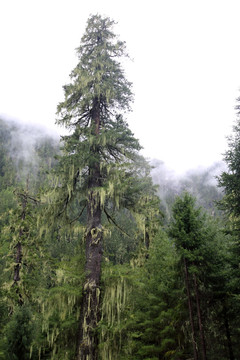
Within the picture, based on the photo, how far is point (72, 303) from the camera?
712cm

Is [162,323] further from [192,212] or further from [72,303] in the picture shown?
[72,303]

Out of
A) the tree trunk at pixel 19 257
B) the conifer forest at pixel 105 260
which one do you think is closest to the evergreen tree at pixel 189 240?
the conifer forest at pixel 105 260

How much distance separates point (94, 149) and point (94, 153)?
175 mm

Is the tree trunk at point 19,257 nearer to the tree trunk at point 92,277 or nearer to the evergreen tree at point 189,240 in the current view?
the tree trunk at point 92,277

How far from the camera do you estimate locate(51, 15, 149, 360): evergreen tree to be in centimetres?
762

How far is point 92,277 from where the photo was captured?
754 centimetres

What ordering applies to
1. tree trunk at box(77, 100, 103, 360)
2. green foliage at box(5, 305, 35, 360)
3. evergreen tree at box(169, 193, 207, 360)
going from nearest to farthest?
tree trunk at box(77, 100, 103, 360) → green foliage at box(5, 305, 35, 360) → evergreen tree at box(169, 193, 207, 360)

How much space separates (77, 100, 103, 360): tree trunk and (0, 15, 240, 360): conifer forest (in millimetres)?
30

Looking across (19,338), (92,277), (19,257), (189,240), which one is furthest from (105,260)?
(19,257)

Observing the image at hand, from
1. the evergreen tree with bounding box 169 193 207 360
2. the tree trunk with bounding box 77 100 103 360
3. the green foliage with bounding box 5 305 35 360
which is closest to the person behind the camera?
the tree trunk with bounding box 77 100 103 360

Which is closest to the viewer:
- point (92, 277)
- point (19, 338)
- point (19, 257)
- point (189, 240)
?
point (19, 338)

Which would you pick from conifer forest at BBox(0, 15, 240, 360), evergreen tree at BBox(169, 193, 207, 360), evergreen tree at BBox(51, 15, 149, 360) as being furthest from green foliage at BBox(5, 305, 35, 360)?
evergreen tree at BBox(169, 193, 207, 360)

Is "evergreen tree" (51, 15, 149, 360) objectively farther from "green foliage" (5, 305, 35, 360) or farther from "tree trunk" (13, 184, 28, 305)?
"tree trunk" (13, 184, 28, 305)

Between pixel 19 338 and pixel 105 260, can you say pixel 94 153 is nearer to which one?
pixel 105 260
